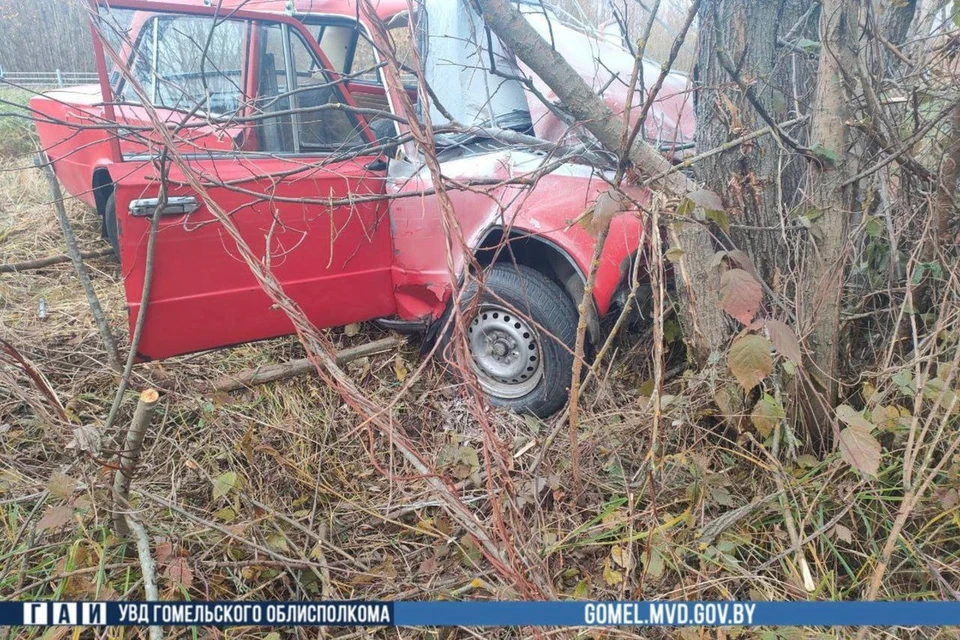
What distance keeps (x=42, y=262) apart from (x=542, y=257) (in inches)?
136

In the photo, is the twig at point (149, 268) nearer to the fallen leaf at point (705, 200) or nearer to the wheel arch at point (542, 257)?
the wheel arch at point (542, 257)

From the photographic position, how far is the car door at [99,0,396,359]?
8.26 feet

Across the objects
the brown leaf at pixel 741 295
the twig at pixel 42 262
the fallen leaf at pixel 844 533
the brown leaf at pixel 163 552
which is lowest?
the fallen leaf at pixel 844 533

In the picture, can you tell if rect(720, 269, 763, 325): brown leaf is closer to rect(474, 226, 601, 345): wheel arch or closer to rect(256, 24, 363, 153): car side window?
rect(474, 226, 601, 345): wheel arch

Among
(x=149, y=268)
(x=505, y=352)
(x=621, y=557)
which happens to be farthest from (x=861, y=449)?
(x=149, y=268)

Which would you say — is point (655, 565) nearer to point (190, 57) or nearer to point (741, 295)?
point (741, 295)

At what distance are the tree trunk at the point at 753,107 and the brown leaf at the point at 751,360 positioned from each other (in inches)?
29.5

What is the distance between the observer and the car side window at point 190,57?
9.61ft

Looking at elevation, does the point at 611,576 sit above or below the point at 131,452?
below

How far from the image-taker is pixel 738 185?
2.34 m

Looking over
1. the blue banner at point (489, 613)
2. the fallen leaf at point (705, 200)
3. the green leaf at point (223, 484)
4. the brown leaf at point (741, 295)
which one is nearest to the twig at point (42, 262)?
the green leaf at point (223, 484)

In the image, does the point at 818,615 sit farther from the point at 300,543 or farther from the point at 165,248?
the point at 165,248

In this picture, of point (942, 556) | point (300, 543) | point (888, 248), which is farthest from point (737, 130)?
point (300, 543)

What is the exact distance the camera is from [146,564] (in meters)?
1.89
